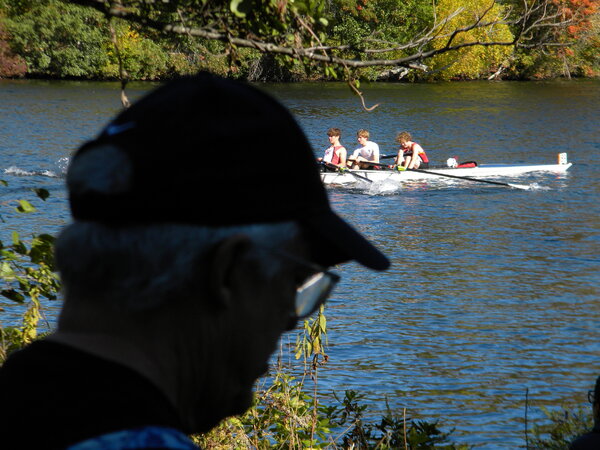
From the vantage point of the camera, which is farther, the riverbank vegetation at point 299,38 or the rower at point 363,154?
the rower at point 363,154

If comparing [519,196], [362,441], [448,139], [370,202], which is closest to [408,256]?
[370,202]

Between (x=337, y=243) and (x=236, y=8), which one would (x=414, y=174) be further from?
(x=337, y=243)

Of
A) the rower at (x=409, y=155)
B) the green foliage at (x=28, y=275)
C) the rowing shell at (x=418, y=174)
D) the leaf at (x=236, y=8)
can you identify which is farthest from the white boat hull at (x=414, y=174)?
the leaf at (x=236, y=8)

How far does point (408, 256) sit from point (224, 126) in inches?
506

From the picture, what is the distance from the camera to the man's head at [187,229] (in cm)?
106

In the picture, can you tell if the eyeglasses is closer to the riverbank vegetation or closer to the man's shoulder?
the man's shoulder

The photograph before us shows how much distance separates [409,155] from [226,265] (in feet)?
64.8

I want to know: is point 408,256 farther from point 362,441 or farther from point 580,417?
point 362,441

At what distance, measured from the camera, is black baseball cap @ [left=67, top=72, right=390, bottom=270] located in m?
1.06

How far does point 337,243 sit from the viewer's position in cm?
124

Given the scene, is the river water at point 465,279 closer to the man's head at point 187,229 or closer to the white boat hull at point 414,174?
the white boat hull at point 414,174

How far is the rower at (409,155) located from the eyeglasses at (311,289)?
1896 cm

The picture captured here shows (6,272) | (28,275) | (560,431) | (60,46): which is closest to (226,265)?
(6,272)

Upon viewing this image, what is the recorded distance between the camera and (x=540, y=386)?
8.12 m
